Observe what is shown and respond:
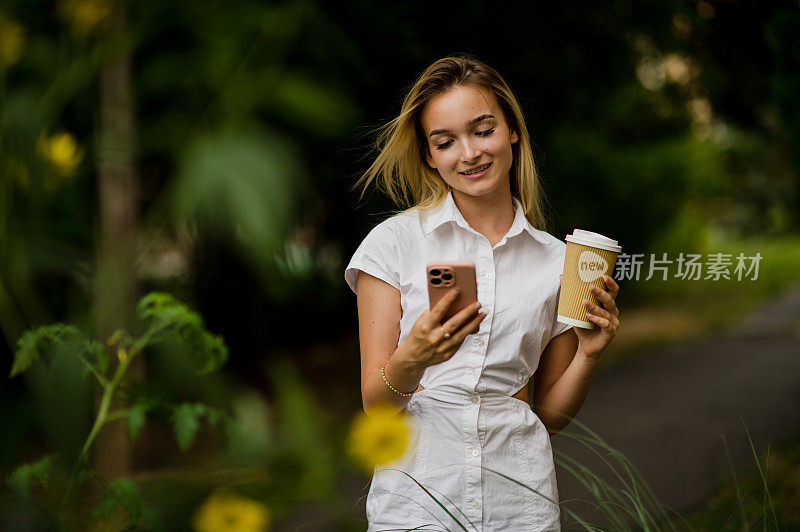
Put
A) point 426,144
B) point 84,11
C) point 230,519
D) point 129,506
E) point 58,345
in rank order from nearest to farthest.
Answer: point 230,519, point 426,144, point 129,506, point 58,345, point 84,11

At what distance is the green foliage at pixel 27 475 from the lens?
159 cm

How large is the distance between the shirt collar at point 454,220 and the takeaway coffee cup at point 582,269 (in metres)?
0.14

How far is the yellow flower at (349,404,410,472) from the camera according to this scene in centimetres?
107

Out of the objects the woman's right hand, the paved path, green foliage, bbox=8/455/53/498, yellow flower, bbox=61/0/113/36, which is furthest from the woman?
yellow flower, bbox=61/0/113/36

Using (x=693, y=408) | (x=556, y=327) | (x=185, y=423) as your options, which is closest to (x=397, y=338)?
(x=556, y=327)

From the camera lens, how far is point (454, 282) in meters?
1.13

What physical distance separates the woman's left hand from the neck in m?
0.23

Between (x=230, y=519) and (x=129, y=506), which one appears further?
(x=129, y=506)

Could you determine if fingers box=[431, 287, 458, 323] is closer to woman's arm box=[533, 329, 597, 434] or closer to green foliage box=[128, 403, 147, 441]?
woman's arm box=[533, 329, 597, 434]

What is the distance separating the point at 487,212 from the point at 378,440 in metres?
0.51

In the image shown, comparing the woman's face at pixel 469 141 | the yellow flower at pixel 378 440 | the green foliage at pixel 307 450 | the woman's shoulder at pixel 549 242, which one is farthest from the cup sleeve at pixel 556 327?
the green foliage at pixel 307 450

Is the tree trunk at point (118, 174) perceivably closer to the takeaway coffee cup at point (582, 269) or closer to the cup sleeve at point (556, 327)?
the cup sleeve at point (556, 327)

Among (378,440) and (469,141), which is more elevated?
(469,141)

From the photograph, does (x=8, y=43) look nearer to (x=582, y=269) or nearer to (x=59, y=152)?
(x=59, y=152)
